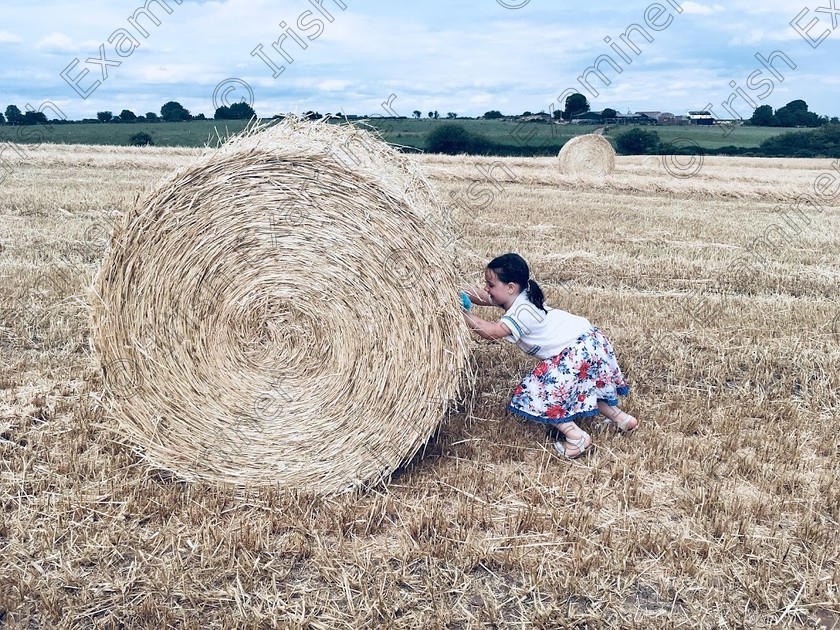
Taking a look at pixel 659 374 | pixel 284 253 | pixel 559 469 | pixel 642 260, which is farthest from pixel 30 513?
pixel 642 260

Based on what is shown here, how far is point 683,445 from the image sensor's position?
4.19 m

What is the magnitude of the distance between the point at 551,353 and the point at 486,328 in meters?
0.46

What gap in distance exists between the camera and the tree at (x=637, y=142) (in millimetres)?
31781

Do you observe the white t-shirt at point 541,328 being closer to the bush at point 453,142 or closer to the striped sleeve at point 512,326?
the striped sleeve at point 512,326

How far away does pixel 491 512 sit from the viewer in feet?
11.4

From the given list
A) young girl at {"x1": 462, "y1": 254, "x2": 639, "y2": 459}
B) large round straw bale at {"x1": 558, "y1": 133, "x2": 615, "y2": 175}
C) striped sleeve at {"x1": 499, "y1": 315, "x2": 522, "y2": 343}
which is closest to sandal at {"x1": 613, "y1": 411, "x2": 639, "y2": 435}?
young girl at {"x1": 462, "y1": 254, "x2": 639, "y2": 459}

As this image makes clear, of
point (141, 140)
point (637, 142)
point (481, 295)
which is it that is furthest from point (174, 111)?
point (481, 295)

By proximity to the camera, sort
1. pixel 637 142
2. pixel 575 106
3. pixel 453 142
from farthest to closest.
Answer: pixel 575 106 → pixel 637 142 → pixel 453 142

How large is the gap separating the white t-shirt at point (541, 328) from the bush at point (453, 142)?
25.8 metres

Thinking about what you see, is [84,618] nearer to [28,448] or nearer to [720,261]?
[28,448]

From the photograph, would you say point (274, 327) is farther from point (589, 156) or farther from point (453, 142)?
point (453, 142)

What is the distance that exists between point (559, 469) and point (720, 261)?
628 cm

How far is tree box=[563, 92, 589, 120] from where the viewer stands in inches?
1309

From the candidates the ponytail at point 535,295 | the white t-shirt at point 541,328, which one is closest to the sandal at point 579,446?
the white t-shirt at point 541,328
